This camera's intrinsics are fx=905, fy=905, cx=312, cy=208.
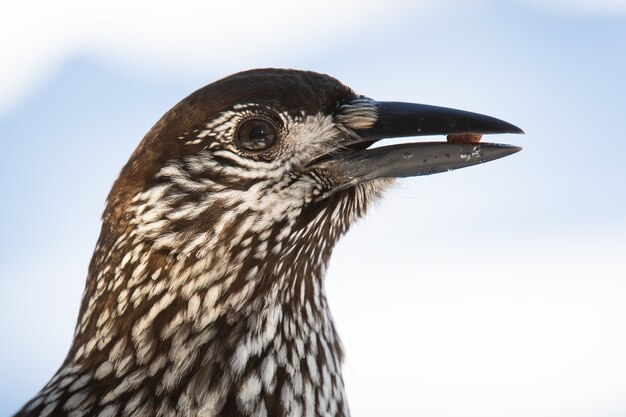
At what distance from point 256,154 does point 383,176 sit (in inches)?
18.7

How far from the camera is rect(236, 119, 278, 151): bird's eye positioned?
322cm

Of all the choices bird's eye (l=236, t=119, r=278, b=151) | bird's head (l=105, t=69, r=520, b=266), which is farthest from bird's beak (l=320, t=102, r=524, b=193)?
bird's eye (l=236, t=119, r=278, b=151)

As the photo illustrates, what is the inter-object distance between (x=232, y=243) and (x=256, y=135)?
0.39m

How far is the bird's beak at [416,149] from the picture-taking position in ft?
10.8

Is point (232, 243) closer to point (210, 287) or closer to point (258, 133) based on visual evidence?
point (210, 287)

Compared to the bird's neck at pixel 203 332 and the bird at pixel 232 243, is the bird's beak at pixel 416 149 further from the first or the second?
the bird's neck at pixel 203 332

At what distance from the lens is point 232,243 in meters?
3.19

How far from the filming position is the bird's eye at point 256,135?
322cm

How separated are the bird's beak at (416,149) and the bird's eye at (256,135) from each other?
0.22 meters

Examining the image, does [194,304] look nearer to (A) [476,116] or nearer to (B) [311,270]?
(B) [311,270]

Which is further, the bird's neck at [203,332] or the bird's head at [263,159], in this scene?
the bird's head at [263,159]

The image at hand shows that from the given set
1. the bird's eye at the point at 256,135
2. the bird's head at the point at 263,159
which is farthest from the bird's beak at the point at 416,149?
the bird's eye at the point at 256,135

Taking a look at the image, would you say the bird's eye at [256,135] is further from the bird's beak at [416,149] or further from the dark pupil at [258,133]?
the bird's beak at [416,149]

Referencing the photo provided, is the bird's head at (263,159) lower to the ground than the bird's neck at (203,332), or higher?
higher
